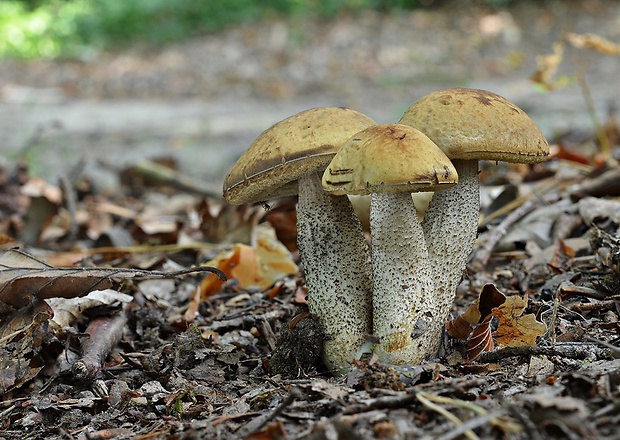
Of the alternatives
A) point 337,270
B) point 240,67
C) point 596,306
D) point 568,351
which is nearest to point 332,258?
point 337,270

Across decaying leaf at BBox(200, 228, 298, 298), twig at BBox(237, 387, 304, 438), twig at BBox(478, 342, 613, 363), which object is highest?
decaying leaf at BBox(200, 228, 298, 298)

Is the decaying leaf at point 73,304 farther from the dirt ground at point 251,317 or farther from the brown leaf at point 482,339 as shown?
the brown leaf at point 482,339

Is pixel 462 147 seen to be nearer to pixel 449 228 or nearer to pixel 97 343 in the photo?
pixel 449 228

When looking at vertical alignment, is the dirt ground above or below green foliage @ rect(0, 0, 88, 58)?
below

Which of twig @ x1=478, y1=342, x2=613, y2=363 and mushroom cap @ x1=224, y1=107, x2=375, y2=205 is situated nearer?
twig @ x1=478, y1=342, x2=613, y2=363

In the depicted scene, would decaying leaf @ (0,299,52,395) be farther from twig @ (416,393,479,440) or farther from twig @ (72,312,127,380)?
twig @ (416,393,479,440)

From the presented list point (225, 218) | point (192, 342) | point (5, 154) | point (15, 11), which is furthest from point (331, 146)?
point (15, 11)

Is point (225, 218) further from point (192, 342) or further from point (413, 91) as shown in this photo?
point (413, 91)

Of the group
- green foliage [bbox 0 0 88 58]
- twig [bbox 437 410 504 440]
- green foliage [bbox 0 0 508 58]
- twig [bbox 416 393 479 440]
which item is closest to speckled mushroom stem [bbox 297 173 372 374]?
twig [bbox 416 393 479 440]
